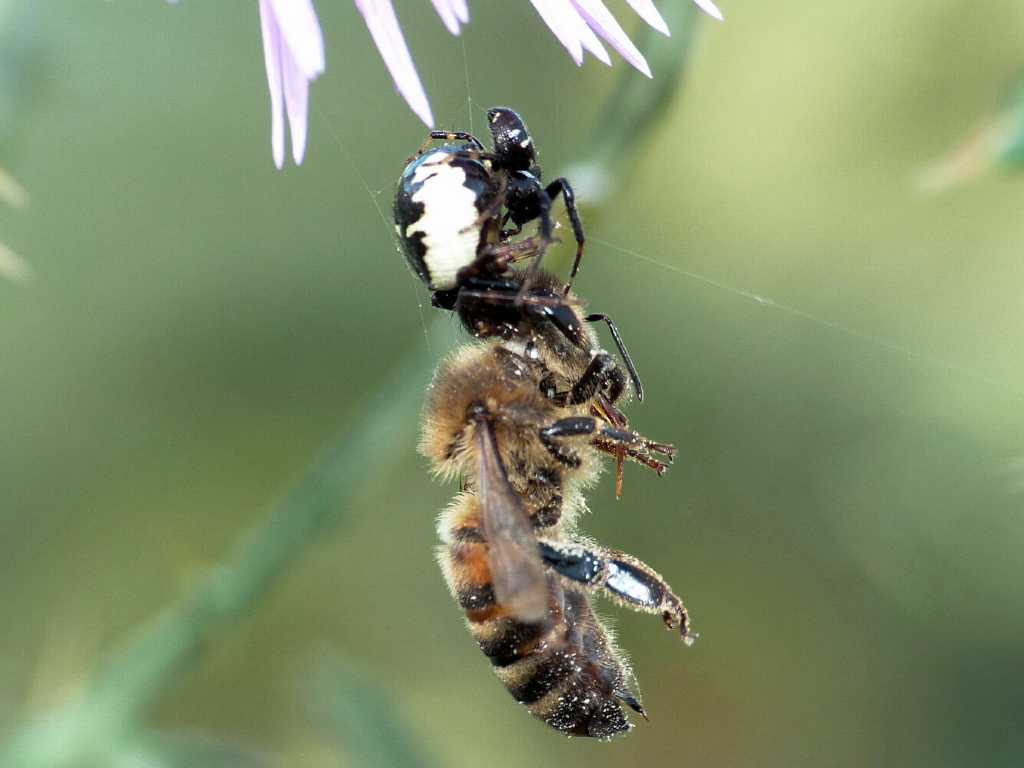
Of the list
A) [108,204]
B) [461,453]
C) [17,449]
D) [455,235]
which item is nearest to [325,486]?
[461,453]

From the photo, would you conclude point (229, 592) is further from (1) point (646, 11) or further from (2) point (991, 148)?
(2) point (991, 148)

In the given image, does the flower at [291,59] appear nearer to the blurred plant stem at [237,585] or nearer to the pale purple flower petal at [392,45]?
the pale purple flower petal at [392,45]

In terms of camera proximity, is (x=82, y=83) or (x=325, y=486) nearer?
(x=325, y=486)

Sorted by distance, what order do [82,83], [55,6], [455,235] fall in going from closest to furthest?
1. [455,235]
2. [55,6]
3. [82,83]

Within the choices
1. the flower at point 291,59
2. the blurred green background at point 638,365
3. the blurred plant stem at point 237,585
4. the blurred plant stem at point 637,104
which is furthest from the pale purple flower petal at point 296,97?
the blurred green background at point 638,365

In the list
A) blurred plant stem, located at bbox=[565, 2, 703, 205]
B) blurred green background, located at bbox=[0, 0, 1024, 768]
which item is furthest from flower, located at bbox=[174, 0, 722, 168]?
blurred green background, located at bbox=[0, 0, 1024, 768]

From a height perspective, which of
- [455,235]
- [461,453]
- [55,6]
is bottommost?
[461,453]

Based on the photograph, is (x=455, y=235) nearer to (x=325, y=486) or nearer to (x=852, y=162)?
(x=325, y=486)

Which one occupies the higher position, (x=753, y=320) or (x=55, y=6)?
(x=55, y=6)
